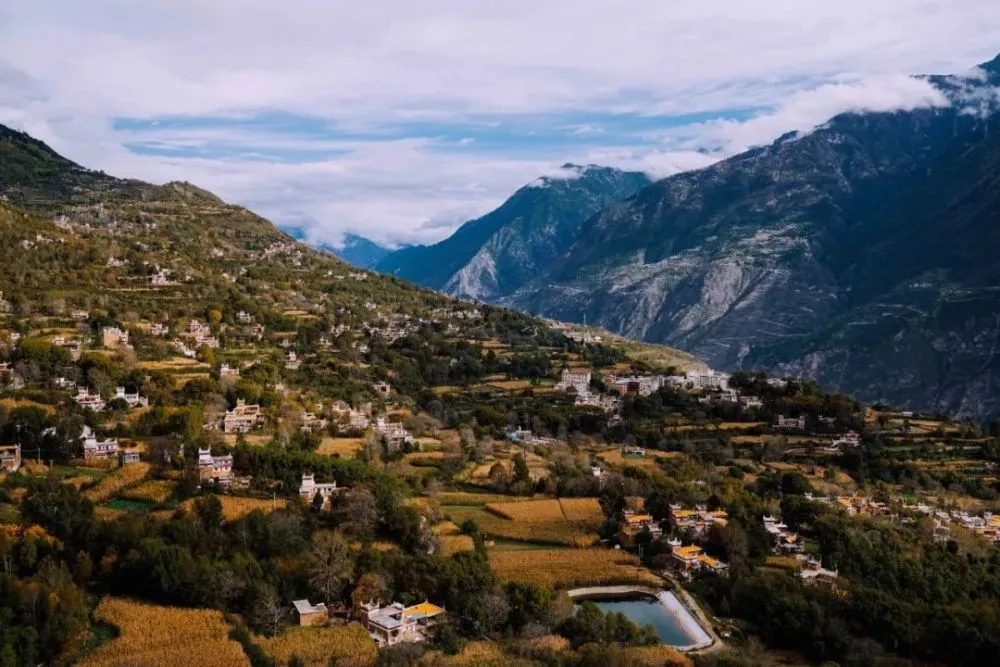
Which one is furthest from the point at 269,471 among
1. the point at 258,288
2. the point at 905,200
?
the point at 905,200

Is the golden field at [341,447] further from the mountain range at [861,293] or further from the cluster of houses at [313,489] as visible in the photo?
the mountain range at [861,293]

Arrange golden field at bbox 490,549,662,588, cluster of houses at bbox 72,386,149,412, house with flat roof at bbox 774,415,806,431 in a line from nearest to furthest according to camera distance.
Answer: golden field at bbox 490,549,662,588 < cluster of houses at bbox 72,386,149,412 < house with flat roof at bbox 774,415,806,431

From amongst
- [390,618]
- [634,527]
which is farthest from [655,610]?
[390,618]

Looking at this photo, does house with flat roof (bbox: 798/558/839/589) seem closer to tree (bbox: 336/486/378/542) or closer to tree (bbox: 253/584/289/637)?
tree (bbox: 336/486/378/542)

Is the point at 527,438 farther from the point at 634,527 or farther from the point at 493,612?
the point at 493,612

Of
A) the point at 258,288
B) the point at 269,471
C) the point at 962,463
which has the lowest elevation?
the point at 962,463

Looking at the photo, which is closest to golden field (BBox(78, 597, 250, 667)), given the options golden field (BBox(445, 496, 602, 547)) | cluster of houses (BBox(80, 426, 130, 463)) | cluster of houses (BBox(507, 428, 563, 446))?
cluster of houses (BBox(80, 426, 130, 463))

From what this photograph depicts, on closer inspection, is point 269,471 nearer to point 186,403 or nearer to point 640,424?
point 186,403
